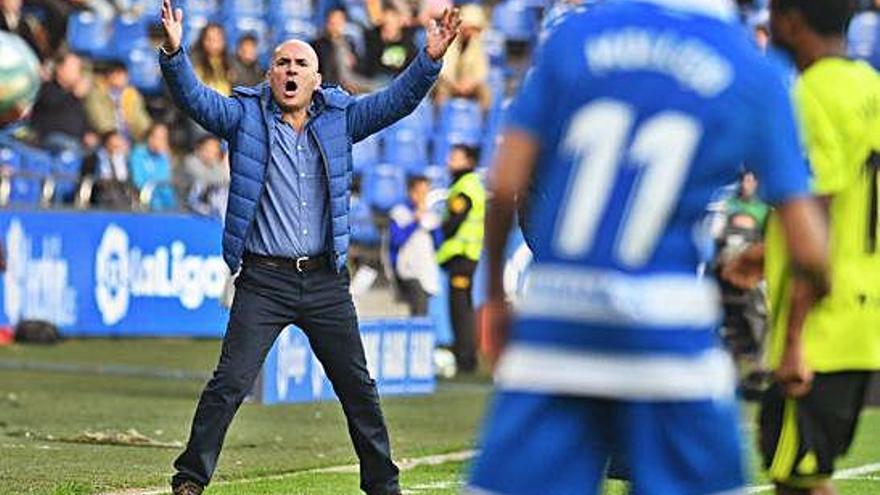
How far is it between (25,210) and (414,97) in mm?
11750

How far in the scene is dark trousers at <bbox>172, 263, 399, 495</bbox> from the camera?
10672mm

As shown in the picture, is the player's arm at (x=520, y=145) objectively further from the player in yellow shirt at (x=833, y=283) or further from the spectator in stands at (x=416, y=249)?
the spectator in stands at (x=416, y=249)

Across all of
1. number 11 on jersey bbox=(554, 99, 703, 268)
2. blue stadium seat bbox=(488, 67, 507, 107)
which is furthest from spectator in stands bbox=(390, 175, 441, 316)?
number 11 on jersey bbox=(554, 99, 703, 268)

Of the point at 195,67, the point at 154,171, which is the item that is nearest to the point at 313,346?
the point at 154,171

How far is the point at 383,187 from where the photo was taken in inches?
1006

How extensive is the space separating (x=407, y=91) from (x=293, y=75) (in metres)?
0.55

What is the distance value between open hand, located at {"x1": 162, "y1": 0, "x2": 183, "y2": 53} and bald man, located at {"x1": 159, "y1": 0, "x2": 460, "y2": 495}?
0.24 m

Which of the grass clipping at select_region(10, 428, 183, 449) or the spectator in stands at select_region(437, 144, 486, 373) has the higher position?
the spectator in stands at select_region(437, 144, 486, 373)

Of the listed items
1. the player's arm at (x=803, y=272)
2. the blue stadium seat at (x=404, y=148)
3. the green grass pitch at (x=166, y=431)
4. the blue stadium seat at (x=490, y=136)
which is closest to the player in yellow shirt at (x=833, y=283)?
the player's arm at (x=803, y=272)

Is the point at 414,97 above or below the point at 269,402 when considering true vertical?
above

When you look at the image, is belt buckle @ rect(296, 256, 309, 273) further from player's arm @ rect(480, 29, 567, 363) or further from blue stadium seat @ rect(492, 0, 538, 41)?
blue stadium seat @ rect(492, 0, 538, 41)

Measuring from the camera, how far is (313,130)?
11.0 metres

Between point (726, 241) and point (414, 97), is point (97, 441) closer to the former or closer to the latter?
point (414, 97)

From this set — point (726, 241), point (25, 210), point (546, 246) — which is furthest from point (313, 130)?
point (25, 210)
